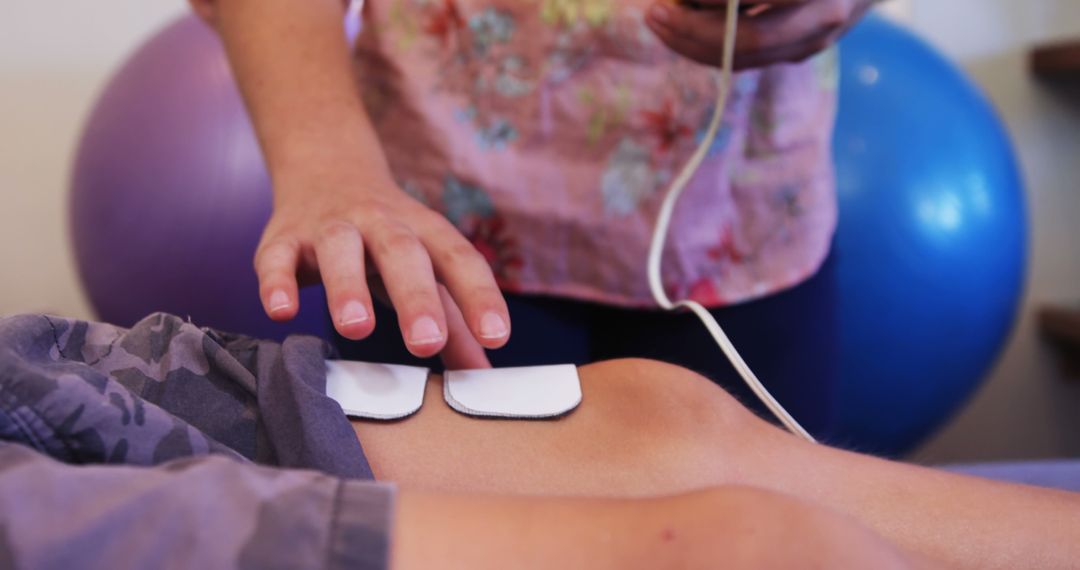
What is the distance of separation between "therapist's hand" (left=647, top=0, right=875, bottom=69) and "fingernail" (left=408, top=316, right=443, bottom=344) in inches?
12.4

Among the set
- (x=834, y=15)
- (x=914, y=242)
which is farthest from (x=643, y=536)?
(x=914, y=242)

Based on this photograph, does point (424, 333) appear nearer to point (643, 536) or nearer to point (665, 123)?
point (643, 536)

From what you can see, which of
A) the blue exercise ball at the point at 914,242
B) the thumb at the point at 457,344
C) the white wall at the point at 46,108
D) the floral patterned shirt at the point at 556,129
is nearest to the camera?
the thumb at the point at 457,344

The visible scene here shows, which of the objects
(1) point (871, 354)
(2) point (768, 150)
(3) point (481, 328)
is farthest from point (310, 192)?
(1) point (871, 354)

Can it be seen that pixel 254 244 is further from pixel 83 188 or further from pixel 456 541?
pixel 456 541

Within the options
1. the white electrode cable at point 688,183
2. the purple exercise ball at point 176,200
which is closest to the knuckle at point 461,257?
the white electrode cable at point 688,183

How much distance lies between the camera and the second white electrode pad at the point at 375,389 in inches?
18.9

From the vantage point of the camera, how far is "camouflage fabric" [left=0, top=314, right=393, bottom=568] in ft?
1.06

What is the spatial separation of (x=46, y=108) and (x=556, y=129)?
1.37 m

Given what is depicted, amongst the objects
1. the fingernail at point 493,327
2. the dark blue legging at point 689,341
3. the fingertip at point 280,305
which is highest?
the fingertip at point 280,305

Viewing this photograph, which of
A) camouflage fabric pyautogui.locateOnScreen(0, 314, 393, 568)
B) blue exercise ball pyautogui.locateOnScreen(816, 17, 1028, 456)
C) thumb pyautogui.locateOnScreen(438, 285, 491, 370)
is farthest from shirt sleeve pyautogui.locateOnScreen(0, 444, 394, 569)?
blue exercise ball pyautogui.locateOnScreen(816, 17, 1028, 456)

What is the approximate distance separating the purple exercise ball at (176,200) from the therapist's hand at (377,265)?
2.22ft

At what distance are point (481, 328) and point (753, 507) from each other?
21 centimetres

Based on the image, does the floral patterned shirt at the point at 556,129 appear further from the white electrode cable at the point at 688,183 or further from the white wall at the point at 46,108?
the white wall at the point at 46,108
